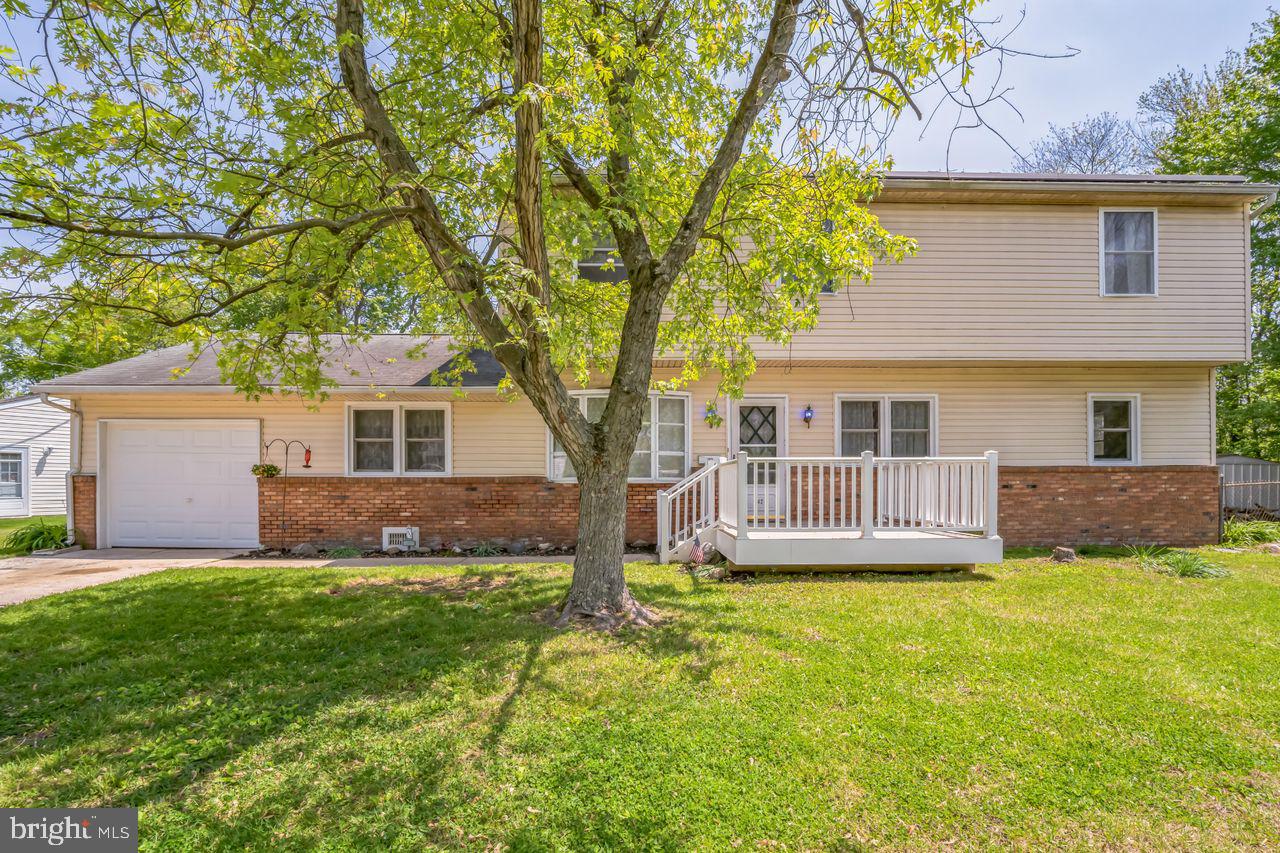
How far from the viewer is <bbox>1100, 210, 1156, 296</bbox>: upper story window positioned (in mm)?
9375

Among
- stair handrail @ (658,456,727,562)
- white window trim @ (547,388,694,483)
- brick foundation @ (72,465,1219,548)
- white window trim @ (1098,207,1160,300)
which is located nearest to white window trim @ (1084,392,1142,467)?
brick foundation @ (72,465,1219,548)

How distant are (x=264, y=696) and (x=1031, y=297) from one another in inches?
433

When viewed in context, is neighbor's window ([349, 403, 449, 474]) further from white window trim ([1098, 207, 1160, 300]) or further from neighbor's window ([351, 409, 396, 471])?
white window trim ([1098, 207, 1160, 300])

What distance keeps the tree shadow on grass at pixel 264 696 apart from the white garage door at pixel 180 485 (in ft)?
11.5

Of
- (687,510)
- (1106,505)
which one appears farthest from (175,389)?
(1106,505)

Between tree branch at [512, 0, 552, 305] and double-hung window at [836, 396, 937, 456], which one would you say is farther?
double-hung window at [836, 396, 937, 456]

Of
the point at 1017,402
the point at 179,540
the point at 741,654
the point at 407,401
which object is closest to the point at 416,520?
the point at 407,401

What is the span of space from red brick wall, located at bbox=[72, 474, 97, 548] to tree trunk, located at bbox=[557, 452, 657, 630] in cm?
944

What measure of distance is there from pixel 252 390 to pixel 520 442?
4.52 meters

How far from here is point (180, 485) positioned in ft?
32.2

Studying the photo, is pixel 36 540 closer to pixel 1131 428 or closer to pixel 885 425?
pixel 885 425

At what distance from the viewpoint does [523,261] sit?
5.18m

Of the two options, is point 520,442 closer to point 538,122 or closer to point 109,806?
point 538,122

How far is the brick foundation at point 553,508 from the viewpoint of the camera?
31.5ft
